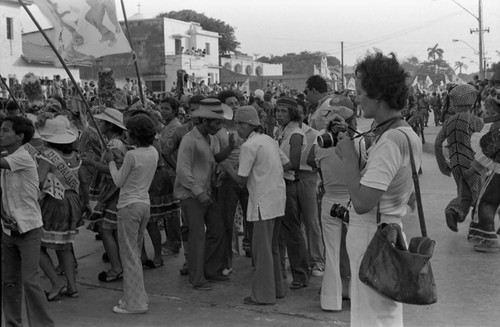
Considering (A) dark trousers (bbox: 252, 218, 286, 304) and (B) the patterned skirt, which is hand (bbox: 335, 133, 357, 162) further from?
(B) the patterned skirt

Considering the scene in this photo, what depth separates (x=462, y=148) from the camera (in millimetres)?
7738

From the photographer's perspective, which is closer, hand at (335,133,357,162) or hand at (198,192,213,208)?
hand at (335,133,357,162)

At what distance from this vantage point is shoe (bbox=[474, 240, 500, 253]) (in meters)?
7.36

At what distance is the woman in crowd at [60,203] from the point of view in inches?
226

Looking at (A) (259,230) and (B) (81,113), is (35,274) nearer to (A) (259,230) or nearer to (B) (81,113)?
(A) (259,230)

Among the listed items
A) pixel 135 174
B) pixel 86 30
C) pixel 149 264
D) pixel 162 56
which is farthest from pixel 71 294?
pixel 162 56

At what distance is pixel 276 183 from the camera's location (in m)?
5.67

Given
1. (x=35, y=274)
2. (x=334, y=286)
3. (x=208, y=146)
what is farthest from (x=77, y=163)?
(x=334, y=286)

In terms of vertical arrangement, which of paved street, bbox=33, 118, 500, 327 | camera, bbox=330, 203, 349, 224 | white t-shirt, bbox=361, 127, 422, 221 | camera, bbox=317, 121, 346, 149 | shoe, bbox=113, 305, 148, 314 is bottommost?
paved street, bbox=33, 118, 500, 327

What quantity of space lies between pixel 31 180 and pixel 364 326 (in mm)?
2676

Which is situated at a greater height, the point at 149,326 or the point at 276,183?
the point at 276,183

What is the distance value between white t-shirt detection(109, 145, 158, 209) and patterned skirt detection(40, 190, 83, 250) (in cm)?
62

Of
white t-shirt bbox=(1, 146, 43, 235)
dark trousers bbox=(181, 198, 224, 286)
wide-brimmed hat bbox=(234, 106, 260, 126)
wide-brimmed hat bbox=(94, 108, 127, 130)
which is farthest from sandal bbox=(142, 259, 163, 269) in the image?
white t-shirt bbox=(1, 146, 43, 235)

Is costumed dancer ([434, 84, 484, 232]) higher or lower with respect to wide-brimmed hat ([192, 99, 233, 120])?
lower
